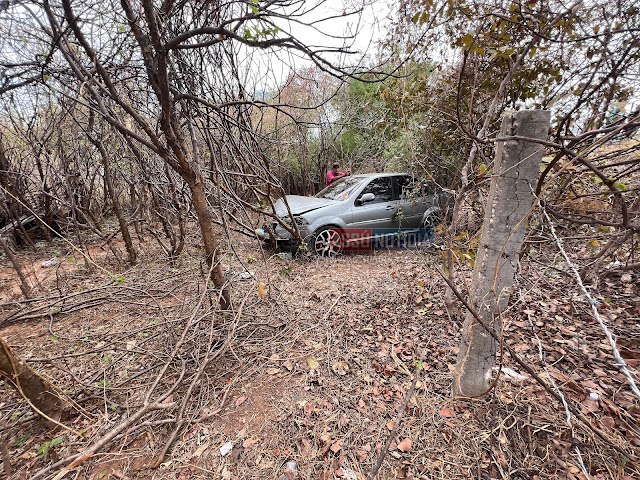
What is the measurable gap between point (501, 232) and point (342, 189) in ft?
14.0

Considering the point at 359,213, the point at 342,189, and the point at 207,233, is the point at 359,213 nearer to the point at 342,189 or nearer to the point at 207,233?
the point at 342,189

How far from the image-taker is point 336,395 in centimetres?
210

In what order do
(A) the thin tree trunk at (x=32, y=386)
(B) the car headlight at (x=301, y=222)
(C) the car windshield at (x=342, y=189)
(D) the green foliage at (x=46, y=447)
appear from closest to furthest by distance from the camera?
(A) the thin tree trunk at (x=32, y=386)
(D) the green foliage at (x=46, y=447)
(B) the car headlight at (x=301, y=222)
(C) the car windshield at (x=342, y=189)

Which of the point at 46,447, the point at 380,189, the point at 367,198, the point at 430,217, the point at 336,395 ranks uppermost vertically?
the point at 380,189

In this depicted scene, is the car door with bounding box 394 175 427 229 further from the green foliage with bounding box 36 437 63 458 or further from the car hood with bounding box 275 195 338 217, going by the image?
the green foliage with bounding box 36 437 63 458

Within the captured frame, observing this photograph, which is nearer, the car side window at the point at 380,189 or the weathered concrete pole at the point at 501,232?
the weathered concrete pole at the point at 501,232

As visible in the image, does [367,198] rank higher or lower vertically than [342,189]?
lower

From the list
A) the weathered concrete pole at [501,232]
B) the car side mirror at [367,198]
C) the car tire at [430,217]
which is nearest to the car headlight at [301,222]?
the car side mirror at [367,198]

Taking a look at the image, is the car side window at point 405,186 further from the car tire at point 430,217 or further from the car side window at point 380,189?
the car tire at point 430,217

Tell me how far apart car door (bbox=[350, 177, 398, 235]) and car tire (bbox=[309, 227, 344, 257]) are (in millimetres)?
369

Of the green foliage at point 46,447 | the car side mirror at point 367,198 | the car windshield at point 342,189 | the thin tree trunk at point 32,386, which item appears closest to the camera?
the thin tree trunk at point 32,386

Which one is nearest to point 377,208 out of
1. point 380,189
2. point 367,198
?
point 367,198

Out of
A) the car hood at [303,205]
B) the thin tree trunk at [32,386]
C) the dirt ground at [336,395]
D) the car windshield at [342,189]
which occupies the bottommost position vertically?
the dirt ground at [336,395]

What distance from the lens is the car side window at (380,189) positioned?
5.37 m
